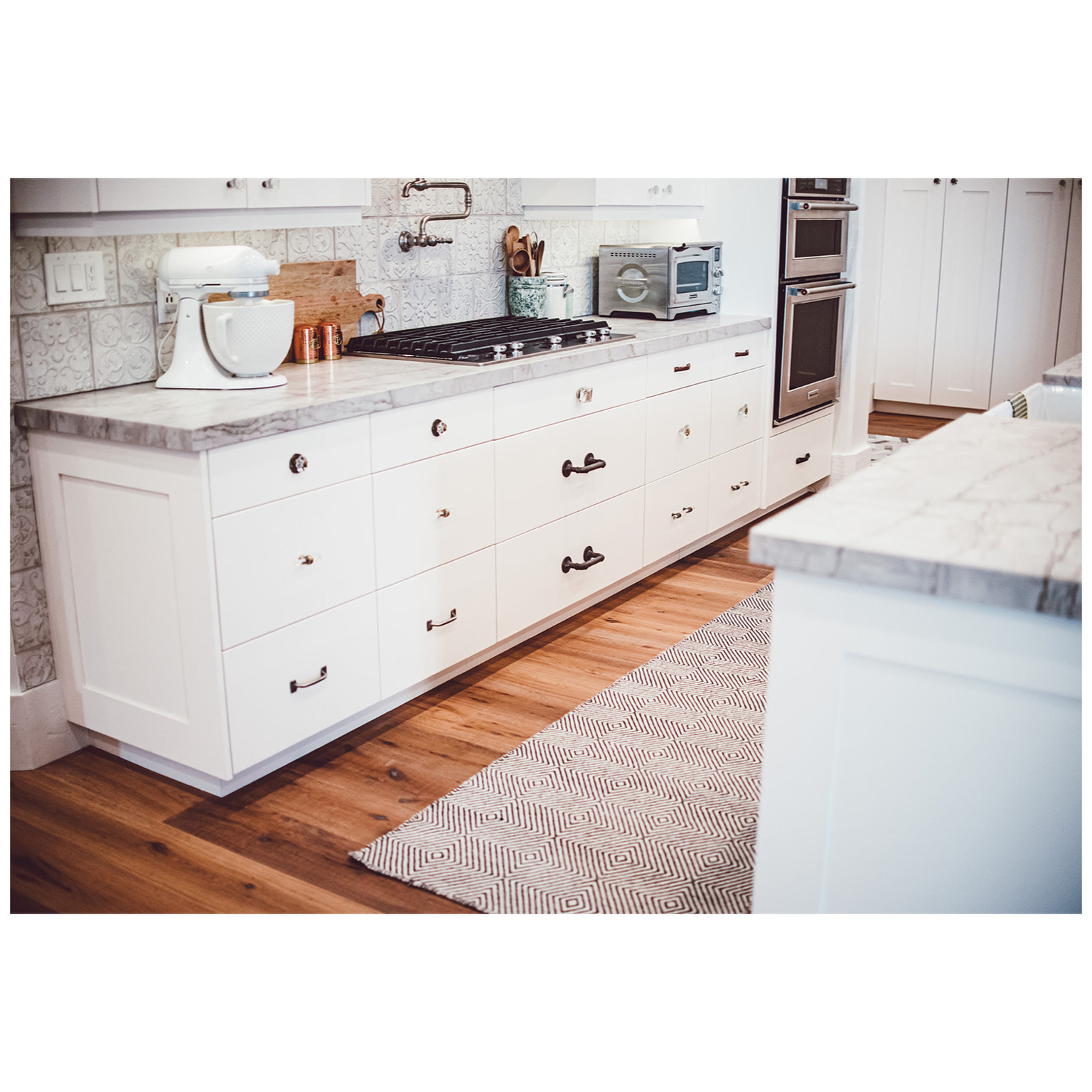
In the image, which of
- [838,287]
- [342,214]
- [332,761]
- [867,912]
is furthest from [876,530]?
[838,287]

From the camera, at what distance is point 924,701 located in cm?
124

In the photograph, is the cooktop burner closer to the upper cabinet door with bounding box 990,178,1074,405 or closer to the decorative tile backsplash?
the decorative tile backsplash

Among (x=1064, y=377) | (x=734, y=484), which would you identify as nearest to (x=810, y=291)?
(x=734, y=484)

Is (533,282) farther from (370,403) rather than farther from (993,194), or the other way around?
(993,194)

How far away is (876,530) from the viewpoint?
1235 millimetres

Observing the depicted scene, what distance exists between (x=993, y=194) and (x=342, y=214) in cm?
447

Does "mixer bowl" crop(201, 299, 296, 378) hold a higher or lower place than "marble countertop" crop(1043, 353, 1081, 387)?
higher

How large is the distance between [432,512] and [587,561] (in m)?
0.75

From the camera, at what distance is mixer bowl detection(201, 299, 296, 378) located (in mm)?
2420

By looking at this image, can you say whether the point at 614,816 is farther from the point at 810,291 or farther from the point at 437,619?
the point at 810,291

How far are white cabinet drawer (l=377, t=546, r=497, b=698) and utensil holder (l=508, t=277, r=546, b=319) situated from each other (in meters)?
1.12

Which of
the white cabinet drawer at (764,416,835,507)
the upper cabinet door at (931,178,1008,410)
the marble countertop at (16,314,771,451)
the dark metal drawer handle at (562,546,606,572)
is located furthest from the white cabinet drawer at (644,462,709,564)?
the upper cabinet door at (931,178,1008,410)

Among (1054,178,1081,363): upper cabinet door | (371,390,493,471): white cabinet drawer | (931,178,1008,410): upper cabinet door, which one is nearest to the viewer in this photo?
(371,390,493,471): white cabinet drawer

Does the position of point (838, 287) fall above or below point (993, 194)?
below
